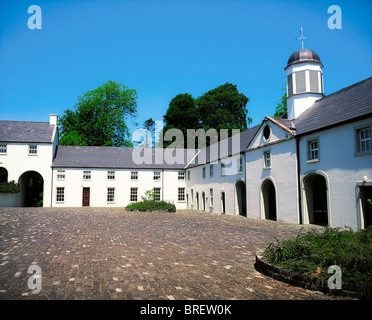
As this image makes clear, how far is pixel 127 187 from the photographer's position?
132ft

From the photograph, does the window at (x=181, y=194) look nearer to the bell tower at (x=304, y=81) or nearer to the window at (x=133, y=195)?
the window at (x=133, y=195)

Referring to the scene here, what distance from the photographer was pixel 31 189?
44.8 m

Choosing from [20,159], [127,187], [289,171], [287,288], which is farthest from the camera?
[127,187]

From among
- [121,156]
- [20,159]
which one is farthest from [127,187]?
[20,159]

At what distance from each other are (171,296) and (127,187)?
35928 mm

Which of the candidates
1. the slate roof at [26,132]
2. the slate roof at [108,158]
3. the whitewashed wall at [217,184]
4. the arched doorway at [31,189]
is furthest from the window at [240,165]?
the arched doorway at [31,189]

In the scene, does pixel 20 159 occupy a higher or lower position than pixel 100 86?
lower

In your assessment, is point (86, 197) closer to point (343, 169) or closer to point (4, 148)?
point (4, 148)

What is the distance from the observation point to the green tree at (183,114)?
52844 mm

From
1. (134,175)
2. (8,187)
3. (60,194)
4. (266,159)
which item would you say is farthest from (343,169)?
(8,187)

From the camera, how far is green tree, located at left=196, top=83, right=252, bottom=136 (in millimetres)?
49969

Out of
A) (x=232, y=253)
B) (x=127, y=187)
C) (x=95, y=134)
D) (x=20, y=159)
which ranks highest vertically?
(x=95, y=134)

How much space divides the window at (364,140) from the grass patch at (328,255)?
811 cm
